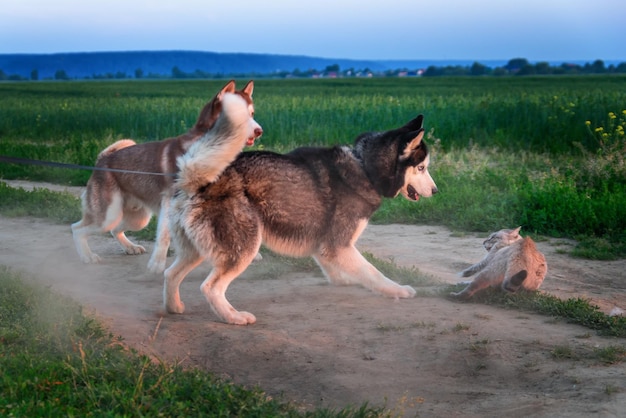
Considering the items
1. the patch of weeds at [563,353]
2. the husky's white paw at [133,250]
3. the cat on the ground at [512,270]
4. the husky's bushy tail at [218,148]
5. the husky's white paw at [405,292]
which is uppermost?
the husky's bushy tail at [218,148]

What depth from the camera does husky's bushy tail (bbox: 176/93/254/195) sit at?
216 inches

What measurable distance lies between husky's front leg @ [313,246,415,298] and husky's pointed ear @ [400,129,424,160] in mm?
917

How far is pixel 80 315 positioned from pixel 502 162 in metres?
10.8

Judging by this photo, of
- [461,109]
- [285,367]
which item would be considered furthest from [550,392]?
[461,109]

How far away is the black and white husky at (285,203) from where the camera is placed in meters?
5.86

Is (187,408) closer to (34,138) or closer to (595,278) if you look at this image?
(595,278)

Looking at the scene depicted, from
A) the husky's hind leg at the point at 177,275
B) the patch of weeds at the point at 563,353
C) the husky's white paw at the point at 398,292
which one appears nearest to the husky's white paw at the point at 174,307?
the husky's hind leg at the point at 177,275

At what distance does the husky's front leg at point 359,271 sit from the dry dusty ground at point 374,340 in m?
0.11

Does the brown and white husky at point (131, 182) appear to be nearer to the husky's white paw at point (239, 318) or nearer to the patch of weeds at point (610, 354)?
the husky's white paw at point (239, 318)

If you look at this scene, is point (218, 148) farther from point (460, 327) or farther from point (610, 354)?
point (610, 354)

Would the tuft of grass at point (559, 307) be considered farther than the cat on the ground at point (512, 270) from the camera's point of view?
No

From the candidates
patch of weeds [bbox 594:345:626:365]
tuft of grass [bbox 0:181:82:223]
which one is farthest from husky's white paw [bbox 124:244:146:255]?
patch of weeds [bbox 594:345:626:365]

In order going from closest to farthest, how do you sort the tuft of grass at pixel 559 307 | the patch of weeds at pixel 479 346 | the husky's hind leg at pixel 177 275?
the patch of weeds at pixel 479 346
the tuft of grass at pixel 559 307
the husky's hind leg at pixel 177 275

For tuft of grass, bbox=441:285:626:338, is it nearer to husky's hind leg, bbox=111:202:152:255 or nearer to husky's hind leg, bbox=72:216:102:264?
husky's hind leg, bbox=111:202:152:255
